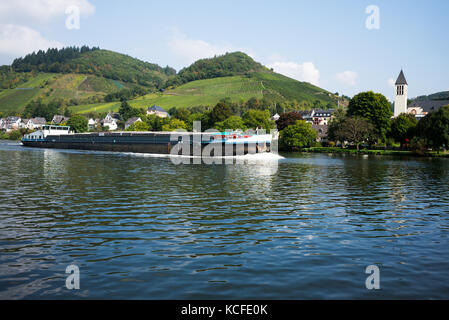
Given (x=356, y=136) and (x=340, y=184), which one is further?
(x=356, y=136)

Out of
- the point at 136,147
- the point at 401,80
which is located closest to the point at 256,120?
the point at 136,147

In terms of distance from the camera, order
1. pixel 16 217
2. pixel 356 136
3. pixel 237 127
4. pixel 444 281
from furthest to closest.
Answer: pixel 237 127 → pixel 356 136 → pixel 16 217 → pixel 444 281

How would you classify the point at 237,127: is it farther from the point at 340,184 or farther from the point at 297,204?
the point at 297,204

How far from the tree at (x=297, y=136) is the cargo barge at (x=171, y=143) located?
91.8 feet

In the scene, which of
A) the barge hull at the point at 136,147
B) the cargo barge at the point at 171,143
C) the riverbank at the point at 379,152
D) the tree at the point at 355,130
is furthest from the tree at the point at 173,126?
the tree at the point at 355,130

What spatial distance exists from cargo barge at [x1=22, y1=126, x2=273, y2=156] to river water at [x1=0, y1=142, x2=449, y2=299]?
4815cm

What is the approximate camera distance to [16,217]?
19578 millimetres

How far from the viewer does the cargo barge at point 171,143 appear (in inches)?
3073

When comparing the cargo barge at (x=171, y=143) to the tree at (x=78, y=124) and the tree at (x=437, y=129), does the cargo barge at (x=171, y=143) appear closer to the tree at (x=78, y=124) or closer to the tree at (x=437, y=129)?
the tree at (x=437, y=129)

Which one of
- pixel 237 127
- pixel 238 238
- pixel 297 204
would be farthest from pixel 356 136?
pixel 238 238

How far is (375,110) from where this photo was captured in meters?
119

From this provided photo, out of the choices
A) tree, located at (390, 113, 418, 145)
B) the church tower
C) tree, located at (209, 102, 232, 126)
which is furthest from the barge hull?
the church tower

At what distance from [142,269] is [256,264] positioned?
370 centimetres

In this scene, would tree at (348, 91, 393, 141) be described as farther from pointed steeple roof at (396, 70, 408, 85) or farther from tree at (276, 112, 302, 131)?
pointed steeple roof at (396, 70, 408, 85)
